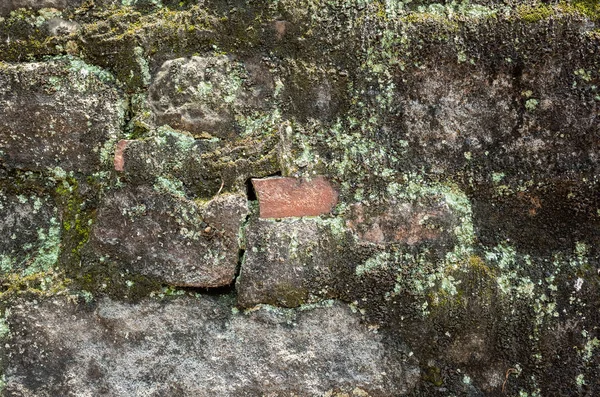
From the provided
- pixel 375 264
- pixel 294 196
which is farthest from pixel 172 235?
pixel 375 264

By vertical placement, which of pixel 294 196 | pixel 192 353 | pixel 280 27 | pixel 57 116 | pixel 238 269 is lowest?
pixel 192 353

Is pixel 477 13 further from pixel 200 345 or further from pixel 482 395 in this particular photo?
pixel 200 345

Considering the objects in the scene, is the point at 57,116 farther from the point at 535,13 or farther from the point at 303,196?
the point at 535,13

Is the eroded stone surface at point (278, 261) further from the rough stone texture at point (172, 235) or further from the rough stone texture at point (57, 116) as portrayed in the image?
the rough stone texture at point (57, 116)

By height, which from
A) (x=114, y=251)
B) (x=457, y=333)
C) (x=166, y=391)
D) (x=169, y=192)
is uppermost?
(x=169, y=192)

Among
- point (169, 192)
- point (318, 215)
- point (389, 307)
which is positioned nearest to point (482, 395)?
point (389, 307)

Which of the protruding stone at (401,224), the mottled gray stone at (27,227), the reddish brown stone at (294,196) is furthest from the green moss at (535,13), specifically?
the mottled gray stone at (27,227)

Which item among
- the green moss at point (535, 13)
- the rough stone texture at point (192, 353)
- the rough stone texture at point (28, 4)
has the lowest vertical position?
the rough stone texture at point (192, 353)
